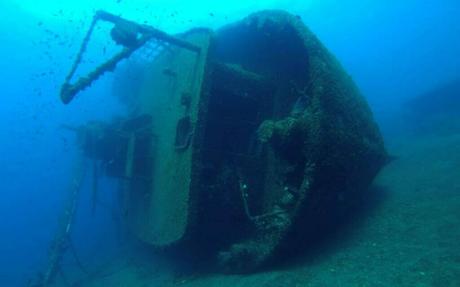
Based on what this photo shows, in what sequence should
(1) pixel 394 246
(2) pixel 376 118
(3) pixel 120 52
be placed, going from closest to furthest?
(1) pixel 394 246 < (3) pixel 120 52 < (2) pixel 376 118

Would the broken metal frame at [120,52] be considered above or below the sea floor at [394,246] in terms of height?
above

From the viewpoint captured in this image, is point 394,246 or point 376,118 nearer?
point 394,246

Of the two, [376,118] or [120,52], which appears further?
[376,118]

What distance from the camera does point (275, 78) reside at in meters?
7.14

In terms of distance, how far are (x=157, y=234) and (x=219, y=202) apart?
A: 1443 millimetres

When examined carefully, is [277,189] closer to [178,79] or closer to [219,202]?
[219,202]

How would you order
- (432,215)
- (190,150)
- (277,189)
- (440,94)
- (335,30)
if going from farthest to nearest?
1. (335,30)
2. (440,94)
3. (277,189)
4. (190,150)
5. (432,215)

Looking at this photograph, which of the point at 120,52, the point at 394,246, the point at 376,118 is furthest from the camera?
the point at 376,118

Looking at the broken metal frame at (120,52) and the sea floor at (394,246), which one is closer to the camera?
the sea floor at (394,246)

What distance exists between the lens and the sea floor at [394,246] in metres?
3.75

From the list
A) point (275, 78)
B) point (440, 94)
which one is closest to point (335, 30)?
point (440, 94)

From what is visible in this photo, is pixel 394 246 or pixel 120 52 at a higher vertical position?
pixel 120 52

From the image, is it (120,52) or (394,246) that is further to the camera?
(120,52)

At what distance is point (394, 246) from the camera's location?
14.5ft
